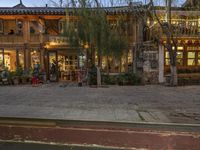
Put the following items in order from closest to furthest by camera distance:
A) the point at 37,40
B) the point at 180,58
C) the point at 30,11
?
the point at 30,11, the point at 180,58, the point at 37,40

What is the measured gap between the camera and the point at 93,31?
50.6 feet

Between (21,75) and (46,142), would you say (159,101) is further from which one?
(21,75)

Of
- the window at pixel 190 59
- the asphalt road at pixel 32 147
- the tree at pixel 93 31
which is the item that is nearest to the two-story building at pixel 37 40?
the tree at pixel 93 31

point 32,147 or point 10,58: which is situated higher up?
point 10,58

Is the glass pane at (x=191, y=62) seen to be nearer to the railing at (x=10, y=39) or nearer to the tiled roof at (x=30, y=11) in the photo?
the tiled roof at (x=30, y=11)

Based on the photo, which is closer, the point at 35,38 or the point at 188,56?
the point at 188,56

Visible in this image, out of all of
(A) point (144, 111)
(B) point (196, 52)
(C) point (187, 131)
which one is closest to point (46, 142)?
(C) point (187, 131)

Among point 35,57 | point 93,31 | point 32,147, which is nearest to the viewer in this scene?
point 32,147

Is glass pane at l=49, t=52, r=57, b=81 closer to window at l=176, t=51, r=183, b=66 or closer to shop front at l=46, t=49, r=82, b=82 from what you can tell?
shop front at l=46, t=49, r=82, b=82

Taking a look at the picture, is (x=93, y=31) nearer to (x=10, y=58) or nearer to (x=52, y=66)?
(x=52, y=66)

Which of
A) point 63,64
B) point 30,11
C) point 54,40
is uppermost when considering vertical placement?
point 30,11

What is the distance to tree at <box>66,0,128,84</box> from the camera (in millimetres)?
15555

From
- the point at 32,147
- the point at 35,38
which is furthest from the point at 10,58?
the point at 32,147

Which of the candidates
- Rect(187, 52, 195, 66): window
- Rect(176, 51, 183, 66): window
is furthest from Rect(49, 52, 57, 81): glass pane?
Rect(187, 52, 195, 66): window
